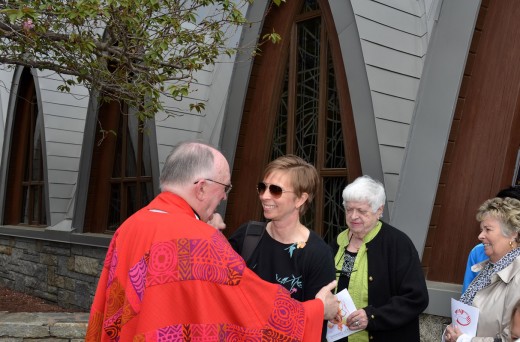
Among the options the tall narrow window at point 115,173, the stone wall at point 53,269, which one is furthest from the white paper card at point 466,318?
the stone wall at point 53,269

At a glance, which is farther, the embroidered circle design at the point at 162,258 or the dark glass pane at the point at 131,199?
the dark glass pane at the point at 131,199

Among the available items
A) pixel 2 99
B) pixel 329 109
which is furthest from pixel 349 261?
pixel 2 99

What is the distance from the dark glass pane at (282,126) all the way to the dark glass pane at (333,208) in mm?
886

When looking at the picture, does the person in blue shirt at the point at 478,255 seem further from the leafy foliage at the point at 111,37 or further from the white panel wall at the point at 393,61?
the leafy foliage at the point at 111,37

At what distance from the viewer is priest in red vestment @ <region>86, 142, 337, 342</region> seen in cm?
224

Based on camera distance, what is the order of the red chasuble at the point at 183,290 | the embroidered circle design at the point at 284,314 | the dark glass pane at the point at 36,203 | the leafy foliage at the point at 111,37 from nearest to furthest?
the red chasuble at the point at 183,290
the embroidered circle design at the point at 284,314
the leafy foliage at the point at 111,37
the dark glass pane at the point at 36,203

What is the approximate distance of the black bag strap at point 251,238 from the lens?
123 inches

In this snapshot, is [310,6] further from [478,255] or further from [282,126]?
[478,255]

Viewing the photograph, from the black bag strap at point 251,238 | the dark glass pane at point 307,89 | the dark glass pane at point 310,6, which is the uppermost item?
the dark glass pane at point 310,6

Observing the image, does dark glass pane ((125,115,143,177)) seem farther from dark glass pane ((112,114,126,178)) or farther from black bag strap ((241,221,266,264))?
black bag strap ((241,221,266,264))

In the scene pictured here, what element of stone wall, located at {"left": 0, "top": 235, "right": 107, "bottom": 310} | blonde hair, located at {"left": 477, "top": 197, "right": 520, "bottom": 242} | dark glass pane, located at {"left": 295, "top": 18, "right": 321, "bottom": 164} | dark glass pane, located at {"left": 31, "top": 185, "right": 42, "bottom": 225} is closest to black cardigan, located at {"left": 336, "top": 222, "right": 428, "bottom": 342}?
blonde hair, located at {"left": 477, "top": 197, "right": 520, "bottom": 242}

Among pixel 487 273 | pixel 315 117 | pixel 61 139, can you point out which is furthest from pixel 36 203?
pixel 487 273

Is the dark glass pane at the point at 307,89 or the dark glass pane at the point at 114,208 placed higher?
the dark glass pane at the point at 307,89

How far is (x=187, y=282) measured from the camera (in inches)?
88.1
